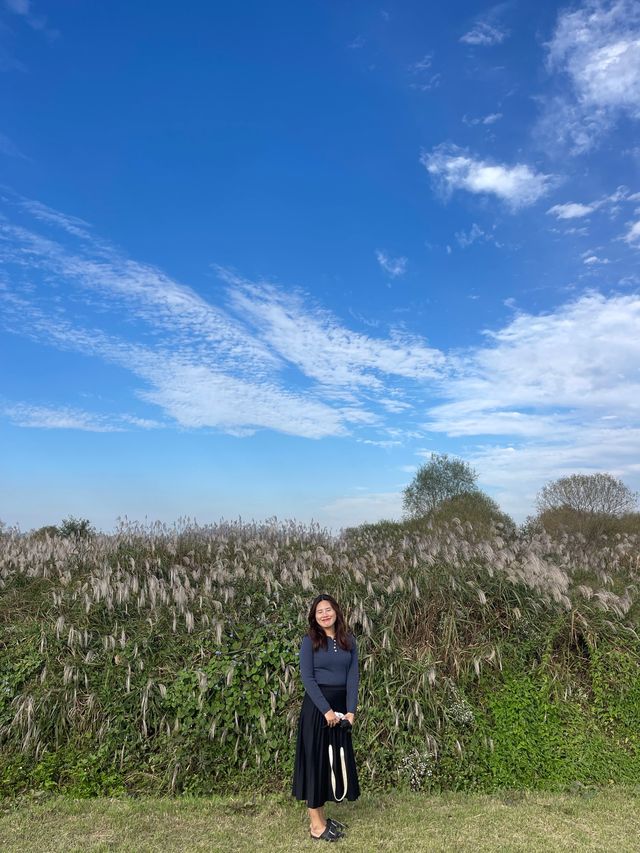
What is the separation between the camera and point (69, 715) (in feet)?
20.8

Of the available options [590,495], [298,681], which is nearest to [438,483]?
[590,495]

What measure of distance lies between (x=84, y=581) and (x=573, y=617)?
6343 mm

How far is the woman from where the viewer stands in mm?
4898

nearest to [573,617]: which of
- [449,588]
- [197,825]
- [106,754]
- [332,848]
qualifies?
[449,588]

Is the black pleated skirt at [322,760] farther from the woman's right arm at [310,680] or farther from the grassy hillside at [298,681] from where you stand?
the grassy hillside at [298,681]

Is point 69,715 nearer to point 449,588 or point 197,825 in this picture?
point 197,825

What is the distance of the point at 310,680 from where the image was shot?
501 centimetres

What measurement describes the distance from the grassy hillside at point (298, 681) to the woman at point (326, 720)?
103 centimetres

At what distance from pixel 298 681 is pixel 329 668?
1463mm

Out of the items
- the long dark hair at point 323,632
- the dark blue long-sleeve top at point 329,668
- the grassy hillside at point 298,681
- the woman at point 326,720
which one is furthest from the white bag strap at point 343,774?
the grassy hillside at point 298,681

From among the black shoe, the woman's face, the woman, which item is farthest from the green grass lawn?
the woman's face

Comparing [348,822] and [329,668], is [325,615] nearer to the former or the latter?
[329,668]

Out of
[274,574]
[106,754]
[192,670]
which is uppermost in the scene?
[274,574]

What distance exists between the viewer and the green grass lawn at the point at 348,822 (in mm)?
4734
